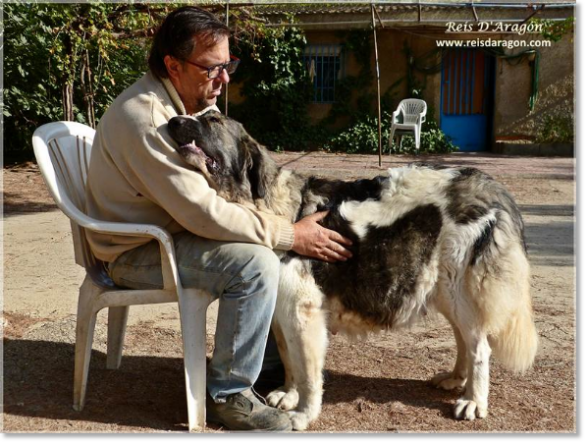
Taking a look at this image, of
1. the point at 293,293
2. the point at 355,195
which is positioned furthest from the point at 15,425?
the point at 355,195

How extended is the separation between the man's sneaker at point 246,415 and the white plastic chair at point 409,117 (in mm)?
14742

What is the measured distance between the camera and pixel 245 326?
10.1 ft

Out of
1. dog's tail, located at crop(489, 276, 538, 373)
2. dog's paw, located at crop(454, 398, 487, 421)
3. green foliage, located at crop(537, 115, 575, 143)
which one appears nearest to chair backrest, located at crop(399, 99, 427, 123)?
green foliage, located at crop(537, 115, 575, 143)

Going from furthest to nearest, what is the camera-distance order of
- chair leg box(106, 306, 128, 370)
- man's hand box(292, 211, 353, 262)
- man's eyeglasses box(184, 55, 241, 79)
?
chair leg box(106, 306, 128, 370), man's eyeglasses box(184, 55, 241, 79), man's hand box(292, 211, 353, 262)

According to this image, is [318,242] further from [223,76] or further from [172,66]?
[172,66]

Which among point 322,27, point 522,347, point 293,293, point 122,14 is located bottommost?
point 522,347

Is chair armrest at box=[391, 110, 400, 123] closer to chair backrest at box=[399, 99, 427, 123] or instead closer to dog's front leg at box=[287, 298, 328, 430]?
chair backrest at box=[399, 99, 427, 123]

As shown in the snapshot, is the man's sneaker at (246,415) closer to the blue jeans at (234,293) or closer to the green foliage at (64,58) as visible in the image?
the blue jeans at (234,293)

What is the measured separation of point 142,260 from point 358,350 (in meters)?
1.69

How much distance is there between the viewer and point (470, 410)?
337 centimetres

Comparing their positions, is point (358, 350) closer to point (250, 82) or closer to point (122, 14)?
point (122, 14)

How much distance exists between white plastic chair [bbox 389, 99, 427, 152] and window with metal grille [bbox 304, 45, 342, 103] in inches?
84.6

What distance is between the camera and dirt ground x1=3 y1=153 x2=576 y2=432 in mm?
3326

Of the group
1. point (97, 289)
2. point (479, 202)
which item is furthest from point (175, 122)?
point (479, 202)
